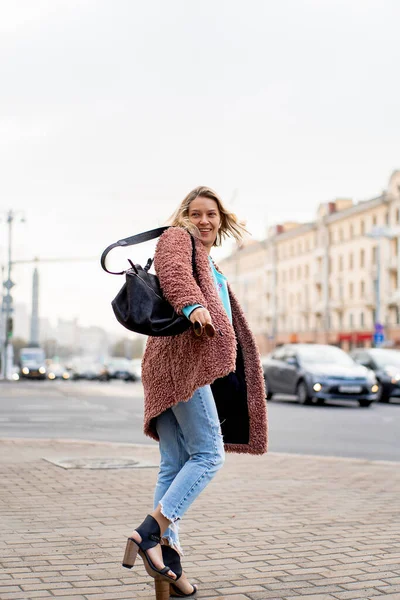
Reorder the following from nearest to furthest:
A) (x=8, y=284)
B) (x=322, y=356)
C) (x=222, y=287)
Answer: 1. (x=222, y=287)
2. (x=322, y=356)
3. (x=8, y=284)

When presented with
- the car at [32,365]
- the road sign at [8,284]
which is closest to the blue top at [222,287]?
the road sign at [8,284]

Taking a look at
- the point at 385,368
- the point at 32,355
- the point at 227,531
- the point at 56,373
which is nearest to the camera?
the point at 227,531

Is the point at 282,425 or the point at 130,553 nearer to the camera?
the point at 130,553

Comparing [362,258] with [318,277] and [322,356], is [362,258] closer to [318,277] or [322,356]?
[318,277]

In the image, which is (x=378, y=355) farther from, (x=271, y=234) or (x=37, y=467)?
(x=271, y=234)

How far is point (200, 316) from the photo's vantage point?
3.88 meters

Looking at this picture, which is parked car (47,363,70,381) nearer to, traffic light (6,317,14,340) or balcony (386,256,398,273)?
traffic light (6,317,14,340)

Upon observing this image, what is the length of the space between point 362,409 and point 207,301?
1664 cm

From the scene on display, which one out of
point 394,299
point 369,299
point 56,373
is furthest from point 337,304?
point 56,373

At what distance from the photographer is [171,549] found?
4.16m

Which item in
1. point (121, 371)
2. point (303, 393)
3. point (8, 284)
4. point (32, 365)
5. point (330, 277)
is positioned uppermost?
point (330, 277)

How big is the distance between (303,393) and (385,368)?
3.36m

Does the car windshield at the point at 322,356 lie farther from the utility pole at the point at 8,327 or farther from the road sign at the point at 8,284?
the utility pole at the point at 8,327

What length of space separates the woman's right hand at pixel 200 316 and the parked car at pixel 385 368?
19986mm
